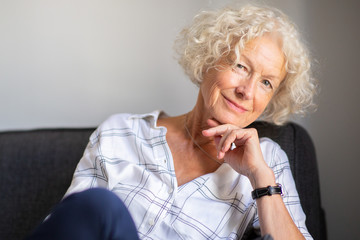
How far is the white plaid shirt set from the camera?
1.25m

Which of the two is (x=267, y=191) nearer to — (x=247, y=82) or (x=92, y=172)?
(x=247, y=82)

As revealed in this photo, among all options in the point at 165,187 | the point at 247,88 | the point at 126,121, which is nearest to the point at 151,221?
the point at 165,187

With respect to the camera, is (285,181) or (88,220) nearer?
(88,220)

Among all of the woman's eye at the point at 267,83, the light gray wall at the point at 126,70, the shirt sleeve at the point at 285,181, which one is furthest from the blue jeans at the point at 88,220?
the light gray wall at the point at 126,70

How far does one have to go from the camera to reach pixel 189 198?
4.19 feet

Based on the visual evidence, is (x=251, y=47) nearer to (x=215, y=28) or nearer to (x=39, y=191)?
(x=215, y=28)

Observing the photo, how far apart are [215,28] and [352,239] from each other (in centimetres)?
117

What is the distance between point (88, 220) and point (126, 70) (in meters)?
1.12

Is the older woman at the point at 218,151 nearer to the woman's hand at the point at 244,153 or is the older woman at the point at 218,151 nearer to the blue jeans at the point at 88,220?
the woman's hand at the point at 244,153

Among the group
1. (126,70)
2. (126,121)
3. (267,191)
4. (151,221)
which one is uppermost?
(126,70)

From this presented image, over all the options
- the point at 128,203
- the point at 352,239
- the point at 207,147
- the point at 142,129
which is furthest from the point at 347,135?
the point at 128,203

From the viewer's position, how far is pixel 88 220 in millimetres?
839

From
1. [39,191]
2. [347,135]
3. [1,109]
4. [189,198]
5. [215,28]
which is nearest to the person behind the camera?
[189,198]

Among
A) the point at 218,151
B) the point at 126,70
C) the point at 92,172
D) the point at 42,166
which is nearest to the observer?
the point at 218,151
